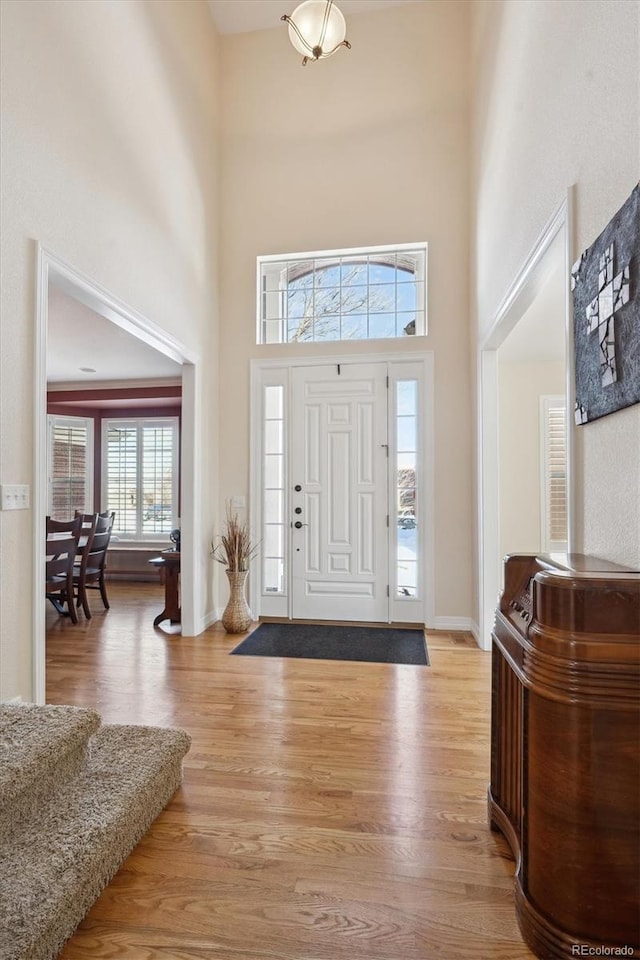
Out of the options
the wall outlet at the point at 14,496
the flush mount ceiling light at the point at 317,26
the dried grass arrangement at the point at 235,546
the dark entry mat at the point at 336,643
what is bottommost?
the dark entry mat at the point at 336,643

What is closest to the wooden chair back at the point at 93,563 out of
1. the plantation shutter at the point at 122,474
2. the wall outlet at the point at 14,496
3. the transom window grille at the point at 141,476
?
the transom window grille at the point at 141,476

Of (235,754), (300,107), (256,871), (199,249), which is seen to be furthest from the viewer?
(300,107)

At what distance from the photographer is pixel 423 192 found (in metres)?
4.40

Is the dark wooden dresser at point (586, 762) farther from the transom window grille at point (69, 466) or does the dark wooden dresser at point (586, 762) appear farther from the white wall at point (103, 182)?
the transom window grille at point (69, 466)

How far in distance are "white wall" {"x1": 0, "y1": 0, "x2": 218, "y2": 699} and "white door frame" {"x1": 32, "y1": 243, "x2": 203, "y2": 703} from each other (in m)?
0.05

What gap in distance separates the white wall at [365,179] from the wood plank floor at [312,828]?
184cm

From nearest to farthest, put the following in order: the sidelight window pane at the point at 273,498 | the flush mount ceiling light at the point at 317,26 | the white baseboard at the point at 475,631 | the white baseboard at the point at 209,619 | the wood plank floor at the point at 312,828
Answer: the wood plank floor at the point at 312,828
the flush mount ceiling light at the point at 317,26
the white baseboard at the point at 475,631
the white baseboard at the point at 209,619
the sidelight window pane at the point at 273,498

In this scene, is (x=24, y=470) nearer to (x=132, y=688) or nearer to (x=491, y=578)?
(x=132, y=688)

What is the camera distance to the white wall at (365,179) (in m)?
4.33

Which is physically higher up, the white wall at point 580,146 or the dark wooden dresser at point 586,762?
the white wall at point 580,146

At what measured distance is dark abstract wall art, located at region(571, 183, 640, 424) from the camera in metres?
1.42

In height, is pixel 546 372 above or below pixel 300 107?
below

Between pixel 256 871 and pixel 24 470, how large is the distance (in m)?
1.88

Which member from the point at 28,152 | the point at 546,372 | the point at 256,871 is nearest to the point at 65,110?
the point at 28,152
